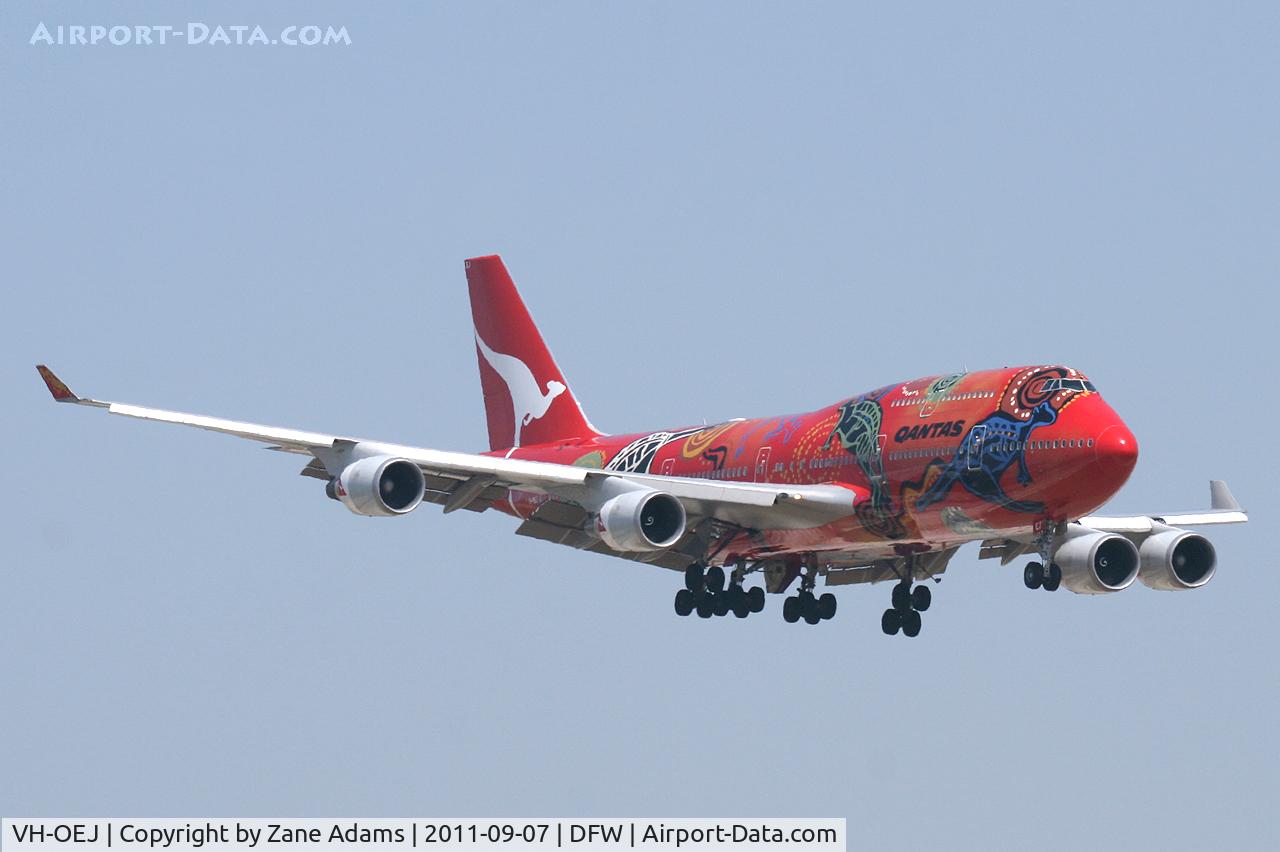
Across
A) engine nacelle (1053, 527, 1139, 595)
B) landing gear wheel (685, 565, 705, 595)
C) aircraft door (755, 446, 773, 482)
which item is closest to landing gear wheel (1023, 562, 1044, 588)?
engine nacelle (1053, 527, 1139, 595)

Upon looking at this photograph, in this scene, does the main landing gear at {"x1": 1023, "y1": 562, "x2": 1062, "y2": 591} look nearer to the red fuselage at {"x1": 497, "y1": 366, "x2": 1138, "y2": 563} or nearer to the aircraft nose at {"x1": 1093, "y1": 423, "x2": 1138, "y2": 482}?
the red fuselage at {"x1": 497, "y1": 366, "x2": 1138, "y2": 563}

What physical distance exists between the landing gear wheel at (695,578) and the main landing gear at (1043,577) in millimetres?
9451

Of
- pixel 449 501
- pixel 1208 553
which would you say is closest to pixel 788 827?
pixel 449 501

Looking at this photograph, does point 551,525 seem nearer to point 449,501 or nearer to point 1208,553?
point 449,501

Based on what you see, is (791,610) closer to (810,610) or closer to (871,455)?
(810,610)

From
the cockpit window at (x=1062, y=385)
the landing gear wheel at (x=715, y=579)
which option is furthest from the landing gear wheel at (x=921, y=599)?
the cockpit window at (x=1062, y=385)

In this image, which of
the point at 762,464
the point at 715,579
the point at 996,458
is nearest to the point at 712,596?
the point at 715,579

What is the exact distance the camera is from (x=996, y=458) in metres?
54.7

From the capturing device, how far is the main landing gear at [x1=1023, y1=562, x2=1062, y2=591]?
5578cm

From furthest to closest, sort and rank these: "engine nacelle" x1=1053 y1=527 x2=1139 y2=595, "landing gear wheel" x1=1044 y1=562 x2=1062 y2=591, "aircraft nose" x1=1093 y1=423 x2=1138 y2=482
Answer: "engine nacelle" x1=1053 y1=527 x2=1139 y2=595 → "landing gear wheel" x1=1044 y1=562 x2=1062 y2=591 → "aircraft nose" x1=1093 y1=423 x2=1138 y2=482

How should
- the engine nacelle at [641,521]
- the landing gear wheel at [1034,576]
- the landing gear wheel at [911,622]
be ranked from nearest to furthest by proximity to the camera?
1. the landing gear wheel at [1034,576]
2. the engine nacelle at [641,521]
3. the landing gear wheel at [911,622]

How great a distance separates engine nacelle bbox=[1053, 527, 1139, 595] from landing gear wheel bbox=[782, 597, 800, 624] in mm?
6641

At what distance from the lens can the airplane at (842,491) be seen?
180 feet

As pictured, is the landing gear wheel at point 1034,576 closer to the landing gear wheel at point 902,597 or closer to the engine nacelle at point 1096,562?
the engine nacelle at point 1096,562
